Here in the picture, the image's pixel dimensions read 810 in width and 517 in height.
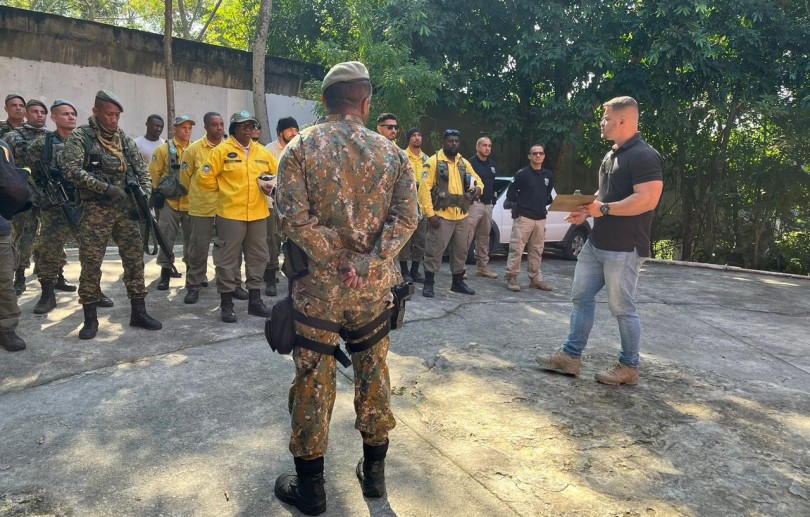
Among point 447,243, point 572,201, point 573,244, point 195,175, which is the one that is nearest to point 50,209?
point 195,175

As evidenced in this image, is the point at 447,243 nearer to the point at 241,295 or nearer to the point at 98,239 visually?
the point at 241,295

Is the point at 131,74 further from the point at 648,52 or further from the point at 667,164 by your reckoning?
the point at 667,164

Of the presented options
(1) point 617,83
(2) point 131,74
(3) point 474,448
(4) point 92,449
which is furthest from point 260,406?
(1) point 617,83

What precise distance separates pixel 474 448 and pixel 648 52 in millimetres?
9985

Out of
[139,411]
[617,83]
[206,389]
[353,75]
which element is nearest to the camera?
[353,75]

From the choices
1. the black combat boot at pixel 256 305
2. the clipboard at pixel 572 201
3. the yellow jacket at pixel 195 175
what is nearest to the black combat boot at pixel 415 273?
the black combat boot at pixel 256 305

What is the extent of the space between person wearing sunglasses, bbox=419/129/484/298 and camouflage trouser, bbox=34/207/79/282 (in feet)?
11.7

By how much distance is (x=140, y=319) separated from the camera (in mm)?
5090

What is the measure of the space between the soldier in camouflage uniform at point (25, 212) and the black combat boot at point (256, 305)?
217 centimetres

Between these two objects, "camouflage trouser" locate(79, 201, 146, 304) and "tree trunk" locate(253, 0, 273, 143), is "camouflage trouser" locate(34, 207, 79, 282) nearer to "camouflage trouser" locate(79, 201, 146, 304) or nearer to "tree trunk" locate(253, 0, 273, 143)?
"camouflage trouser" locate(79, 201, 146, 304)

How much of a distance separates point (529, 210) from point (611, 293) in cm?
359

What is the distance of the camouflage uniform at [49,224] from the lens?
18.0 feet

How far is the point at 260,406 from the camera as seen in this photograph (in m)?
3.64

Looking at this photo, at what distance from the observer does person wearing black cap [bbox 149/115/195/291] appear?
6363 millimetres
